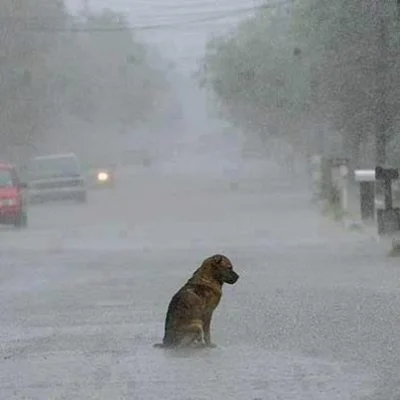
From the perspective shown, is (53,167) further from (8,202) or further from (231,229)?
(231,229)

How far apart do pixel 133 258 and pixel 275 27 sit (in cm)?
4432

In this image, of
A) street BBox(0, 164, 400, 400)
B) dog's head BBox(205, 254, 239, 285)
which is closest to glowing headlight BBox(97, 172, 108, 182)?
street BBox(0, 164, 400, 400)

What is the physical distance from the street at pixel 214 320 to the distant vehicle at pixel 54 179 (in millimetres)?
17341

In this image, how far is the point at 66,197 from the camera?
54.0 meters

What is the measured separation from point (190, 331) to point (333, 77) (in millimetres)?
28083

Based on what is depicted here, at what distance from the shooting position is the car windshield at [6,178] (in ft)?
Answer: 123

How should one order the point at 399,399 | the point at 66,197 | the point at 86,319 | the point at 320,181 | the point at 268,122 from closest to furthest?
the point at 399,399
the point at 86,319
the point at 320,181
the point at 66,197
the point at 268,122

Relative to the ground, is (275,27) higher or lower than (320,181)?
higher

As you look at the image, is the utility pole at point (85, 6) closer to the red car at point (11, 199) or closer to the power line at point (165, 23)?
the power line at point (165, 23)

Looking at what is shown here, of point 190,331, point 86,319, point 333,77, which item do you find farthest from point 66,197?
point 190,331

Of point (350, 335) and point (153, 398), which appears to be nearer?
point (153, 398)

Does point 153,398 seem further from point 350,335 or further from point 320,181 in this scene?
point 320,181

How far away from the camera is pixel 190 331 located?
1267cm

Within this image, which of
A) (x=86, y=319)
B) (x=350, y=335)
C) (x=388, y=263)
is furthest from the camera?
(x=388, y=263)
